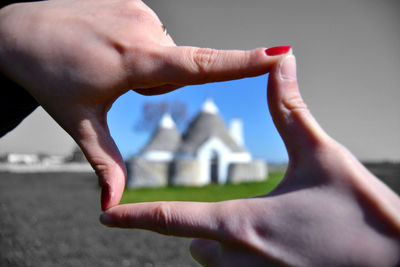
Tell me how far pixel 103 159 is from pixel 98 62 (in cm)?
37

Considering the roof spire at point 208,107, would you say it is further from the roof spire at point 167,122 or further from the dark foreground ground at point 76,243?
the dark foreground ground at point 76,243

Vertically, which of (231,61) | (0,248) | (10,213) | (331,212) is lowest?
(10,213)

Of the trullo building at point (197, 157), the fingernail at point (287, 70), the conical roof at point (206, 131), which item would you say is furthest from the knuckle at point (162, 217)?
the conical roof at point (206, 131)

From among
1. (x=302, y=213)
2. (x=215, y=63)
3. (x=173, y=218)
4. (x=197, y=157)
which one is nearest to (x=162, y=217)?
(x=173, y=218)

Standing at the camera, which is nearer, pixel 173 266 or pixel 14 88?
pixel 14 88

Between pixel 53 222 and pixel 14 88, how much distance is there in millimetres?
5600

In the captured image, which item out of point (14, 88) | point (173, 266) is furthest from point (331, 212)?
point (173, 266)

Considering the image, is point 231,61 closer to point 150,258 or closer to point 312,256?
point 312,256

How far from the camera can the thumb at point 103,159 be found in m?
1.13

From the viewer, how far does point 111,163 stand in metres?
1.15

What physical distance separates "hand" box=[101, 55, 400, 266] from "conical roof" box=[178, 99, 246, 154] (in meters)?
Result: 11.8

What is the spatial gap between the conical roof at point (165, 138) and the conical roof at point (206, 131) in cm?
38

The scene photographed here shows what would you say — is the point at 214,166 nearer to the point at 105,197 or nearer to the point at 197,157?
the point at 197,157

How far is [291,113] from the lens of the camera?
3.10 ft
